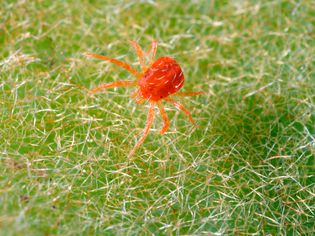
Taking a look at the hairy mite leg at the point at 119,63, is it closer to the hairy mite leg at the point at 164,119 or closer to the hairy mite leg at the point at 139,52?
the hairy mite leg at the point at 139,52

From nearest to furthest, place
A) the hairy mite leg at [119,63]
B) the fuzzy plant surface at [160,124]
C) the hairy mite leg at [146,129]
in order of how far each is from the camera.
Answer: the fuzzy plant surface at [160,124] → the hairy mite leg at [146,129] → the hairy mite leg at [119,63]

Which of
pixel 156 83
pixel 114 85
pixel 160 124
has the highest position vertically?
pixel 114 85

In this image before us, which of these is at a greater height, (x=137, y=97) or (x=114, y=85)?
(x=114, y=85)

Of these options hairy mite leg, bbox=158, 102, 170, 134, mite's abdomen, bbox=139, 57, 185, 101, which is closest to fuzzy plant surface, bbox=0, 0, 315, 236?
hairy mite leg, bbox=158, 102, 170, 134

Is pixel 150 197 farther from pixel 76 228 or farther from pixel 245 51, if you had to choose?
pixel 245 51

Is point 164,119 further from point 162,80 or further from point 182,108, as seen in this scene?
point 162,80

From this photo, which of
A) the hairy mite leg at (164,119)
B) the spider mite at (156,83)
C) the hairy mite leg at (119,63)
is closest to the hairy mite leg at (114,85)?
the spider mite at (156,83)

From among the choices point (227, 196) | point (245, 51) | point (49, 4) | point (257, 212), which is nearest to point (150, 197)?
point (227, 196)

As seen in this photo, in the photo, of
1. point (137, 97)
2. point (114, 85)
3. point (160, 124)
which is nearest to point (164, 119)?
point (160, 124)
